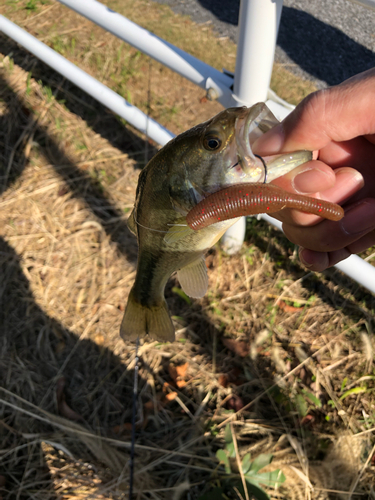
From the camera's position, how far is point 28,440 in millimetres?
2789

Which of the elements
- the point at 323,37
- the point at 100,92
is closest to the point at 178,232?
the point at 100,92

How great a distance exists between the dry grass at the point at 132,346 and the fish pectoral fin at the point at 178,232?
169cm

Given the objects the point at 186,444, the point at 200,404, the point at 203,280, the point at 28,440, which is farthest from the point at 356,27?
the point at 28,440

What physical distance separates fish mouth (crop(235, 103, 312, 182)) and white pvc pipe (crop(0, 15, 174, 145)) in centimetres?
172

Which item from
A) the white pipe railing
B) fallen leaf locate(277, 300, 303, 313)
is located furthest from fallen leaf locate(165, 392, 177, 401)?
the white pipe railing

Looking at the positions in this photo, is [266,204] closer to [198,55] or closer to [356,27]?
[198,55]

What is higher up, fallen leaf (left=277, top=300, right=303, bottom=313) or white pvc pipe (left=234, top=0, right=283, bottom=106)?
white pvc pipe (left=234, top=0, right=283, bottom=106)

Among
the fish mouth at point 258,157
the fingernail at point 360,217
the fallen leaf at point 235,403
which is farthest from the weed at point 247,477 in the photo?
the fish mouth at point 258,157

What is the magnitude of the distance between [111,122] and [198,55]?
3.65ft

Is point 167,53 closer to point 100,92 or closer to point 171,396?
point 100,92

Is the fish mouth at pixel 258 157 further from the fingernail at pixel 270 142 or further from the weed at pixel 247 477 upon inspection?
the weed at pixel 247 477

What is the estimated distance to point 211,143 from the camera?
3.93ft

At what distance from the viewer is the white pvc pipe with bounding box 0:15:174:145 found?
2912 millimetres

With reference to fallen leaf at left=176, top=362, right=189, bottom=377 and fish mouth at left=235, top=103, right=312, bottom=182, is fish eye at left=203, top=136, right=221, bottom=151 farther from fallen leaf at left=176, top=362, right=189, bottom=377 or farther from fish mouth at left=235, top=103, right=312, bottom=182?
fallen leaf at left=176, top=362, right=189, bottom=377
